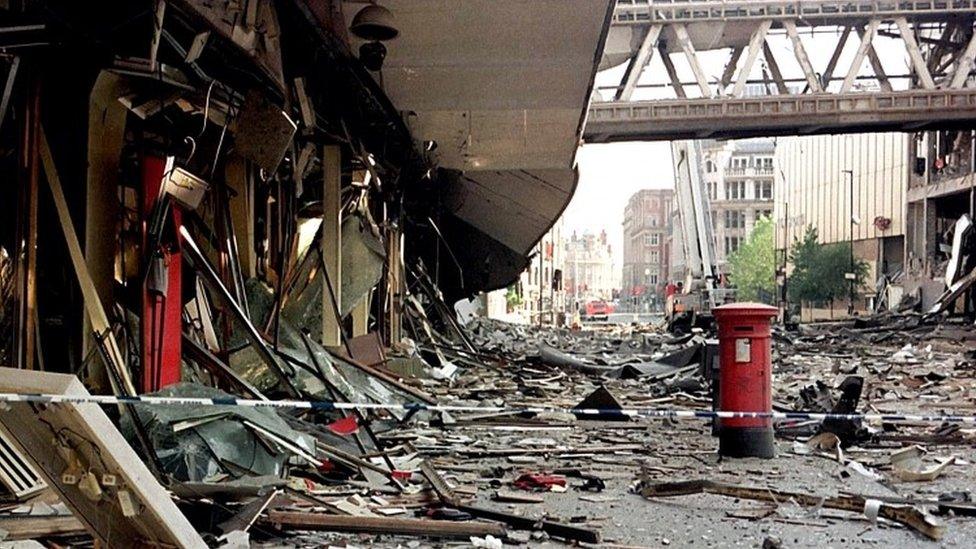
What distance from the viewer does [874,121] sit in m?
26.1

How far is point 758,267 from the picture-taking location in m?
89.4

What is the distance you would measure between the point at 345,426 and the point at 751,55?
24048 millimetres

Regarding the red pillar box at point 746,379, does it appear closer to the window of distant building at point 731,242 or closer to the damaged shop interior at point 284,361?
the damaged shop interior at point 284,361

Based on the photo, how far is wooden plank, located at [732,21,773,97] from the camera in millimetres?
27078

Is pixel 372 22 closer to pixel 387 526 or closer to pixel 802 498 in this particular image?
pixel 387 526

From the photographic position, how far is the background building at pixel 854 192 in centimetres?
6372

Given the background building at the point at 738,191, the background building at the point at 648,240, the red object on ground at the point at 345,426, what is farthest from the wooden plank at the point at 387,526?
the background building at the point at 648,240

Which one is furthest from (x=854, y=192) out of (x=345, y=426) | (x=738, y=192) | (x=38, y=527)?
(x=38, y=527)

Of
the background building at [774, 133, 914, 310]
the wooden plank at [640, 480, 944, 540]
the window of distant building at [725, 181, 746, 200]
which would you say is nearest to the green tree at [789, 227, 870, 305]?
the background building at [774, 133, 914, 310]

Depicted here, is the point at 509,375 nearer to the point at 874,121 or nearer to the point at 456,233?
the point at 456,233

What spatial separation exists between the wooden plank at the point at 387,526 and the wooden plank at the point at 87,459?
150 centimetres

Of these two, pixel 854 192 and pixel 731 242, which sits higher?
pixel 854 192

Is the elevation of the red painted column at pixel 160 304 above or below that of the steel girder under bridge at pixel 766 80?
below

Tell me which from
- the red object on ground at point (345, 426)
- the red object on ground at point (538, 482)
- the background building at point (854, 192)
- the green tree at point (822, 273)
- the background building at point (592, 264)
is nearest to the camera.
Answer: the red object on ground at point (538, 482)
